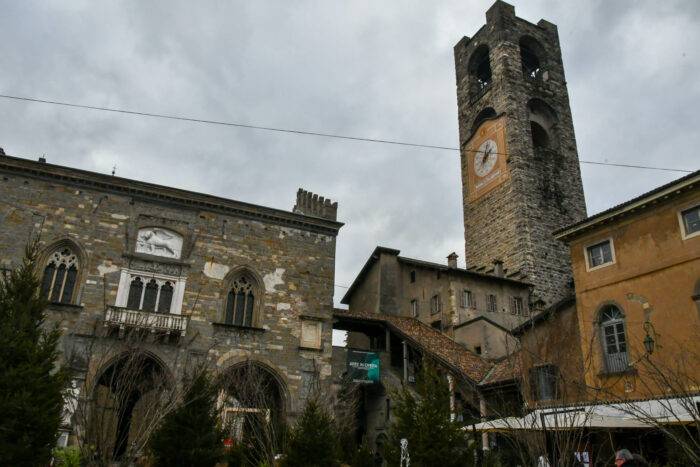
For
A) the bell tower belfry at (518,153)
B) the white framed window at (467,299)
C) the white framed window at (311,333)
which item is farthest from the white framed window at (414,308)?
the white framed window at (311,333)

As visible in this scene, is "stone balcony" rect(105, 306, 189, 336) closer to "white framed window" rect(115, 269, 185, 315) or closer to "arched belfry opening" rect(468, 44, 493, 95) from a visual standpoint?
"white framed window" rect(115, 269, 185, 315)

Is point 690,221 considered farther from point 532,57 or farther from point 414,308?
point 532,57

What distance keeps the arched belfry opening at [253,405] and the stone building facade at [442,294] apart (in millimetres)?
8539

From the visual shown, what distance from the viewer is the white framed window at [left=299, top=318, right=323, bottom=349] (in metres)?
21.6

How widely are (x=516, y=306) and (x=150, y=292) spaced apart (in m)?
18.6

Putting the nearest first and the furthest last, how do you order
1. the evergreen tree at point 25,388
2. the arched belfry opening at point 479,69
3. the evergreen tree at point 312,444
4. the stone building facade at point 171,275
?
the evergreen tree at point 25,388, the evergreen tree at point 312,444, the stone building facade at point 171,275, the arched belfry opening at point 479,69

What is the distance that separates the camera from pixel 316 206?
24.5 metres

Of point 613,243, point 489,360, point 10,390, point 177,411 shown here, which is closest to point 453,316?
point 489,360

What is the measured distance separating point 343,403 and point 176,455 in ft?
23.4

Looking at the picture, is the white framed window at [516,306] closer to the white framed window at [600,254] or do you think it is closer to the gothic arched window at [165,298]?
the white framed window at [600,254]

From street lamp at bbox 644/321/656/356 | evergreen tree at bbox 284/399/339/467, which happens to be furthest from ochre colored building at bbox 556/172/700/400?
evergreen tree at bbox 284/399/339/467

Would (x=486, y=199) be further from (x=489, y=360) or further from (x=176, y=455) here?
(x=176, y=455)

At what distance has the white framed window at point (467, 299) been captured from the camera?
2823cm

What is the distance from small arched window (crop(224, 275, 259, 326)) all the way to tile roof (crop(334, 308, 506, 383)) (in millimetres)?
3616
